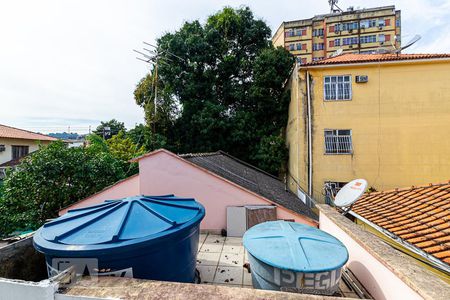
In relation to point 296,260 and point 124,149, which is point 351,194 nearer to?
point 296,260

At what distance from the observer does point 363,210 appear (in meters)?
6.46

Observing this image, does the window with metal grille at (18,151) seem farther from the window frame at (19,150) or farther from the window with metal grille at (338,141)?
the window with metal grille at (338,141)

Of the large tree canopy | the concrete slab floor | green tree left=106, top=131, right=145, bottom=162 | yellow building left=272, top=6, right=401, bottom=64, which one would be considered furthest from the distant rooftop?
the concrete slab floor

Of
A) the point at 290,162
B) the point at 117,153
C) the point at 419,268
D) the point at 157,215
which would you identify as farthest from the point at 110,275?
the point at 117,153

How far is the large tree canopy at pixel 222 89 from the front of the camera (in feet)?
57.0

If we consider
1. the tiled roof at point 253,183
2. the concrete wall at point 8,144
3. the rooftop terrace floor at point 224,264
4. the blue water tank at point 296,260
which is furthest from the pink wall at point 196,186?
the concrete wall at point 8,144

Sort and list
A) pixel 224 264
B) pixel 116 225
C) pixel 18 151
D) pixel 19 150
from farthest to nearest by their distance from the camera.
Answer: pixel 19 150 < pixel 18 151 < pixel 224 264 < pixel 116 225

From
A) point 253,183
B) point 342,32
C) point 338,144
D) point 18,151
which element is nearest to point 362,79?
point 338,144

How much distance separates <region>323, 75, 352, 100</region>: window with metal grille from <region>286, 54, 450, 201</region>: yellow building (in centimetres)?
6

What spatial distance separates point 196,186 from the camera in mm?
7031

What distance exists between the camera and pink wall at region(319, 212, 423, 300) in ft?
8.22

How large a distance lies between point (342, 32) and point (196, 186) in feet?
140

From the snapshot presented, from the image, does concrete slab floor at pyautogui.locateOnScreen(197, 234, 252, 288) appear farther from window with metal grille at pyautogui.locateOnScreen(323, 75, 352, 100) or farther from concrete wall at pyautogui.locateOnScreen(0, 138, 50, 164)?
concrete wall at pyautogui.locateOnScreen(0, 138, 50, 164)

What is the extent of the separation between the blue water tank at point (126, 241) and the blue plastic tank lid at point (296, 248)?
1028 mm
